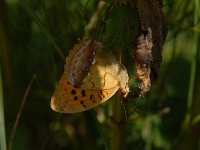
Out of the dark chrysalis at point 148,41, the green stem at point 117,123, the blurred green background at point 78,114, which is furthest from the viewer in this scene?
the blurred green background at point 78,114

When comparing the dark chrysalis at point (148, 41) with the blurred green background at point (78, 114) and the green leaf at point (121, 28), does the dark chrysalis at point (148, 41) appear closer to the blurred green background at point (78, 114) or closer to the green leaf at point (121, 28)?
the green leaf at point (121, 28)

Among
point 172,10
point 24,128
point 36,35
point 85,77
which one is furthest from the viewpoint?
point 36,35

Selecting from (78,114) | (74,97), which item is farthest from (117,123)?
(78,114)

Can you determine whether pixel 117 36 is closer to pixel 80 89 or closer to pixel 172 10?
pixel 80 89

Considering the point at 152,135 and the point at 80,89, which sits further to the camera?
the point at 152,135

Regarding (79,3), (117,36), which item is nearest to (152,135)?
(79,3)

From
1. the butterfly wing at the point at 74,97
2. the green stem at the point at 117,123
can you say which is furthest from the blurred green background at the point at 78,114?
the butterfly wing at the point at 74,97
